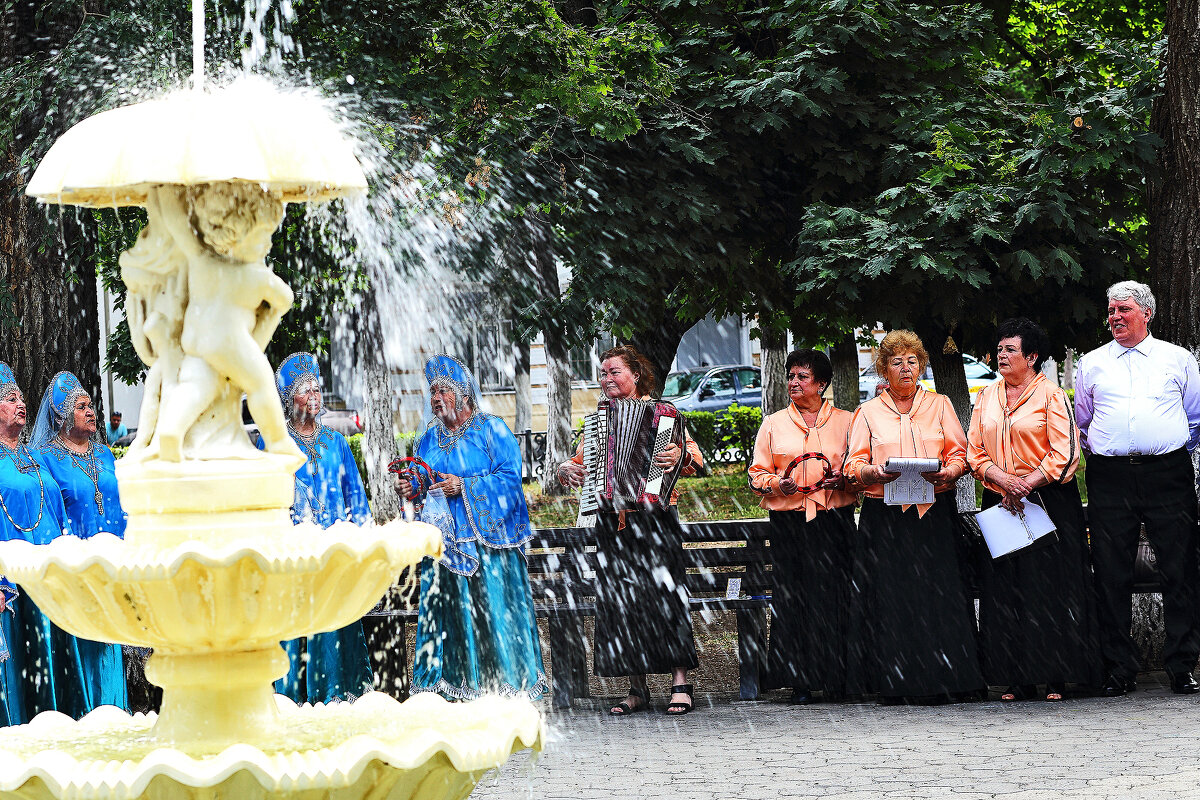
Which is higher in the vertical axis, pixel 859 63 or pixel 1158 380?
pixel 859 63

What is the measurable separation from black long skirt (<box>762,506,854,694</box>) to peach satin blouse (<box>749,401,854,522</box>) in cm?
8

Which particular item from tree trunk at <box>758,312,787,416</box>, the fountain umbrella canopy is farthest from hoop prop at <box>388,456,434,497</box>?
tree trunk at <box>758,312,787,416</box>

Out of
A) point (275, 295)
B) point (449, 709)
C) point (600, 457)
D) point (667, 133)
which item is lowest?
point (449, 709)

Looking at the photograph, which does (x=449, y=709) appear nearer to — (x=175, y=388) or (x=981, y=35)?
(x=175, y=388)

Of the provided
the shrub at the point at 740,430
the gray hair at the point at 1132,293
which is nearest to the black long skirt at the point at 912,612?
the gray hair at the point at 1132,293

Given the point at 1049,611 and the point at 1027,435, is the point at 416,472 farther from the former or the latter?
the point at 1049,611

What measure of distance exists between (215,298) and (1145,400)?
602cm

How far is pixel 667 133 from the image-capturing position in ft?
33.9

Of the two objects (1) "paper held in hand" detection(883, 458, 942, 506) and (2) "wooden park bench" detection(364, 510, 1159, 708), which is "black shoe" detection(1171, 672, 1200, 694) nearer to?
(2) "wooden park bench" detection(364, 510, 1159, 708)

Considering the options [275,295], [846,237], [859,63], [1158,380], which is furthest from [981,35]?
[275,295]

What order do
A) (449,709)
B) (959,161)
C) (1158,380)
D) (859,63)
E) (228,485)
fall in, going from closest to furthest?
(228,485) < (449,709) < (1158,380) < (959,161) < (859,63)

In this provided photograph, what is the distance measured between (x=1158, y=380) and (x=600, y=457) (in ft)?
10.6

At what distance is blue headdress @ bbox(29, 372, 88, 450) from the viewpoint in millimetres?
8102

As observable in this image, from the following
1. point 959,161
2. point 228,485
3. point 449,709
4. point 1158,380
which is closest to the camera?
point 228,485
